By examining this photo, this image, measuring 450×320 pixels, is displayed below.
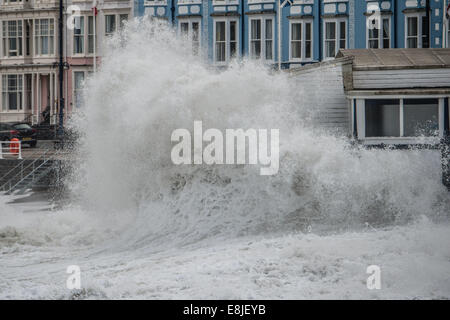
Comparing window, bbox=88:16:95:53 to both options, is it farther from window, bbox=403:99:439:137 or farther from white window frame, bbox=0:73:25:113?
window, bbox=403:99:439:137

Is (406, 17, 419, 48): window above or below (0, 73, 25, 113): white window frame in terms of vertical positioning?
above

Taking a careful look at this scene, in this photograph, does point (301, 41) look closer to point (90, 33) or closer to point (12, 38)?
point (90, 33)

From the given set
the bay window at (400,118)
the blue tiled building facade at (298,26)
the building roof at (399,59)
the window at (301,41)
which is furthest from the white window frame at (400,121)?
the window at (301,41)

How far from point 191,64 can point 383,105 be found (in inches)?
174

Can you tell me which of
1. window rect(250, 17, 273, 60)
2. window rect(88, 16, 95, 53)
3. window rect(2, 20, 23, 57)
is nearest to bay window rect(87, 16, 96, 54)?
window rect(88, 16, 95, 53)

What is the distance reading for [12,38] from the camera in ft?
124

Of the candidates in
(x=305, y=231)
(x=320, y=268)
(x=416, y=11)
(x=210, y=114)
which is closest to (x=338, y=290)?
(x=320, y=268)

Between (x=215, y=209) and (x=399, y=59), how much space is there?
7710 millimetres

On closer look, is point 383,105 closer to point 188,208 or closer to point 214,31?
point 188,208

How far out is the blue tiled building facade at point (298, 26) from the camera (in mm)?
31141

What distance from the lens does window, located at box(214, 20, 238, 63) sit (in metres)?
32.9

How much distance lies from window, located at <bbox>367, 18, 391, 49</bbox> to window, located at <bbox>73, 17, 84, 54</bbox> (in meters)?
14.5

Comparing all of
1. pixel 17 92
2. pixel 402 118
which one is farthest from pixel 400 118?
pixel 17 92

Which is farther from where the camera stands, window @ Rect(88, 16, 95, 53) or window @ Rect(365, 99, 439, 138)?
window @ Rect(88, 16, 95, 53)
